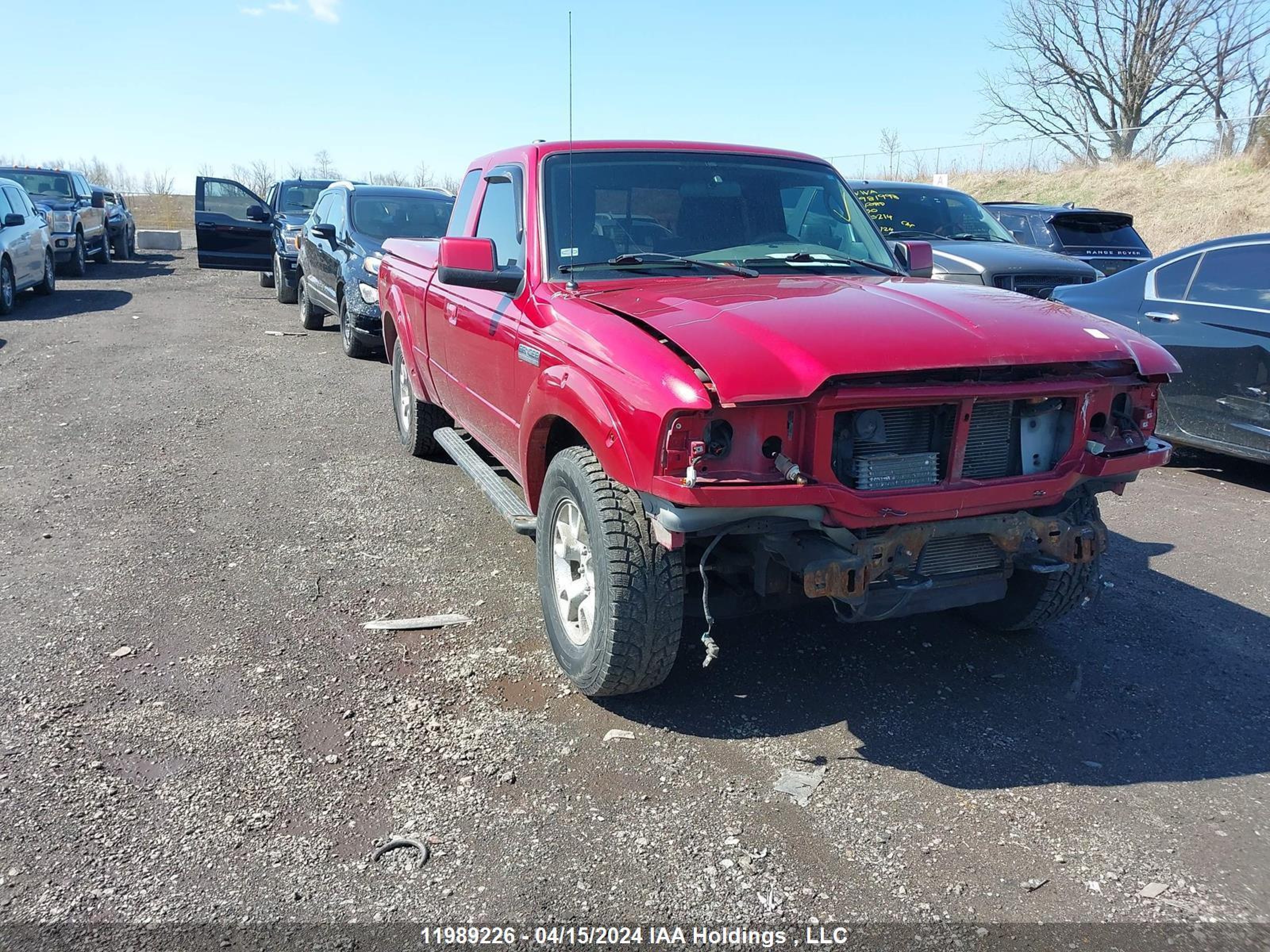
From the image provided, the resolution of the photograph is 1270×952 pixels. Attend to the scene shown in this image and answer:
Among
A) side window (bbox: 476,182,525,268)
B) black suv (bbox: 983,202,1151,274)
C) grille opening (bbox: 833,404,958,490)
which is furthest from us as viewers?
black suv (bbox: 983,202,1151,274)

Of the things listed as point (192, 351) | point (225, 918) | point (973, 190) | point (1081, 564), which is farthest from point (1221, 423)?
point (973, 190)

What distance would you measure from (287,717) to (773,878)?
1882mm

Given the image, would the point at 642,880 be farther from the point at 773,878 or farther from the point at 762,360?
the point at 762,360

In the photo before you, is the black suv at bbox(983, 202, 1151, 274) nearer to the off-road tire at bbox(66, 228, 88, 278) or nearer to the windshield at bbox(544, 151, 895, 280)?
the windshield at bbox(544, 151, 895, 280)

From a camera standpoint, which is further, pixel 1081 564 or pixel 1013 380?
pixel 1081 564

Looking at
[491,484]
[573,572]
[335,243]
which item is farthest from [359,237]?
[573,572]

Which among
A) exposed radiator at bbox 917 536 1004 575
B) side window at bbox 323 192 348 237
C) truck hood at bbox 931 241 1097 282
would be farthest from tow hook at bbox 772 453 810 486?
side window at bbox 323 192 348 237

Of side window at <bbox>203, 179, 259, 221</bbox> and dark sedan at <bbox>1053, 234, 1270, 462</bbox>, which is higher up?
side window at <bbox>203, 179, 259, 221</bbox>

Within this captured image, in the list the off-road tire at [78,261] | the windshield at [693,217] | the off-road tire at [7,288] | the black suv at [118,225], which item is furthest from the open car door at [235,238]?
the windshield at [693,217]

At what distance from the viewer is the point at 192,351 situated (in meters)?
11.5

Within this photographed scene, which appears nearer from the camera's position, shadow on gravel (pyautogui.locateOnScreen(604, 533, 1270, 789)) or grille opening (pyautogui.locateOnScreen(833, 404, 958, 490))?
grille opening (pyautogui.locateOnScreen(833, 404, 958, 490))

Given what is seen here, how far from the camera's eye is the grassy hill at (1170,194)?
22.8m

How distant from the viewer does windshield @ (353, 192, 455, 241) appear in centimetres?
1117

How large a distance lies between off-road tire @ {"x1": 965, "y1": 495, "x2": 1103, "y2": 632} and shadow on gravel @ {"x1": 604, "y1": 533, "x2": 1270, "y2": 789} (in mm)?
155
